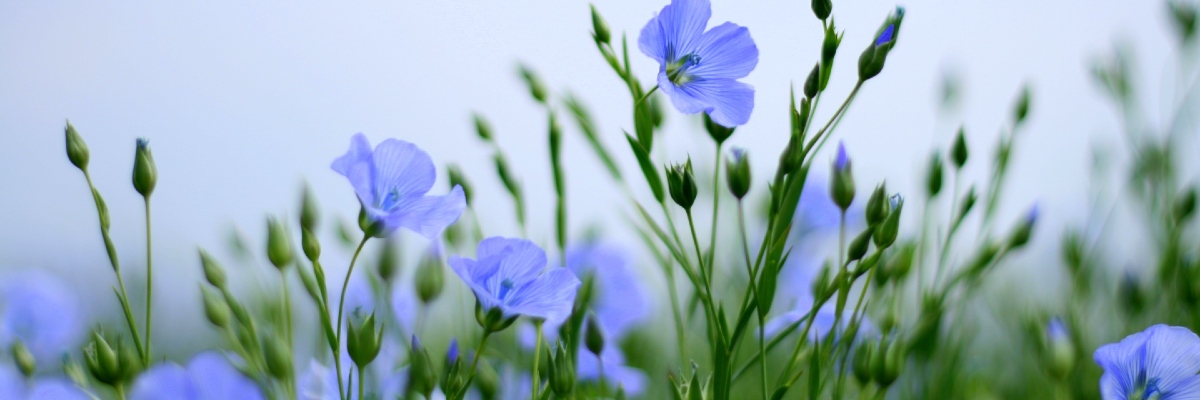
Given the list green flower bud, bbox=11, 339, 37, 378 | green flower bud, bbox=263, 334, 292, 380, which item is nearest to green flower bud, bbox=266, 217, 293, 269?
green flower bud, bbox=263, 334, 292, 380

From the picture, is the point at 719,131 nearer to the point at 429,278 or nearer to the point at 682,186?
the point at 682,186

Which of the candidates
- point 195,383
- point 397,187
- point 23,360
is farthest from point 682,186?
point 23,360

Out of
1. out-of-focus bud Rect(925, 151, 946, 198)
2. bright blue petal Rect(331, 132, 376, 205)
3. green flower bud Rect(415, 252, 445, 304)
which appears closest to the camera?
bright blue petal Rect(331, 132, 376, 205)

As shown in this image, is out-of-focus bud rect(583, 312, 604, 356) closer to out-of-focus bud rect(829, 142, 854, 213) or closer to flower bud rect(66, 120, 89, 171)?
out-of-focus bud rect(829, 142, 854, 213)

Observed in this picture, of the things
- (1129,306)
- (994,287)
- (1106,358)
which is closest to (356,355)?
(1106,358)

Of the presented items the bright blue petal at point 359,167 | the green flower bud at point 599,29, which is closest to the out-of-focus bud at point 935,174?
the green flower bud at point 599,29
